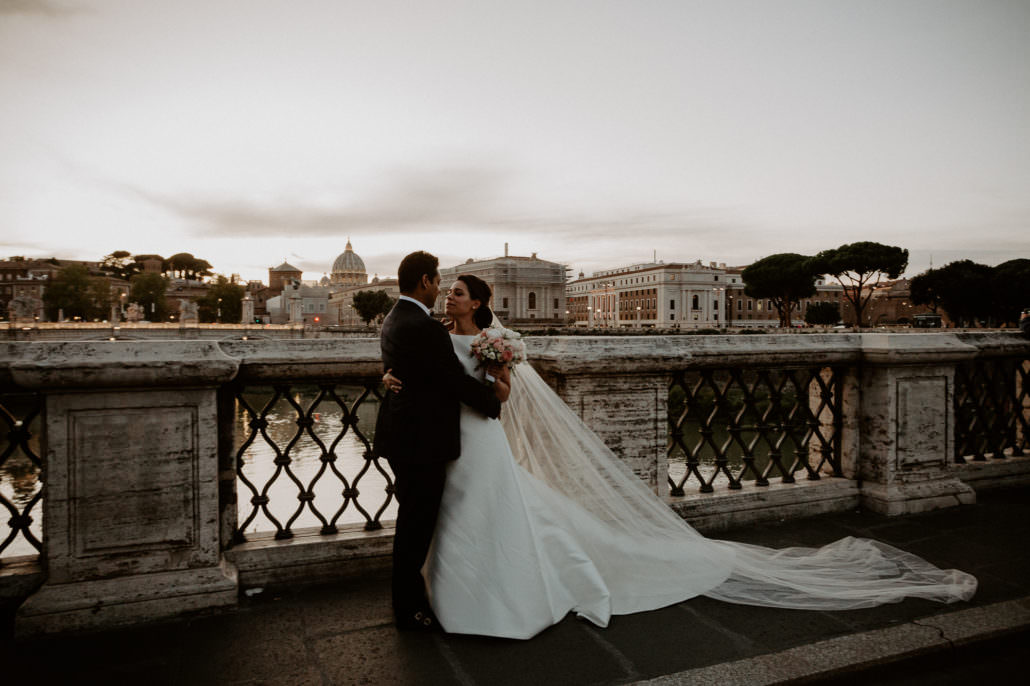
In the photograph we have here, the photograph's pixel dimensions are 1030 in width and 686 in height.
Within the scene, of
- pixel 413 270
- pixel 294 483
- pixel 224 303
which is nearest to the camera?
pixel 413 270

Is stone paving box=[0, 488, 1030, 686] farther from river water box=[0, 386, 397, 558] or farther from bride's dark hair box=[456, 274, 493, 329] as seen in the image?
river water box=[0, 386, 397, 558]

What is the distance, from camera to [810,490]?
357cm

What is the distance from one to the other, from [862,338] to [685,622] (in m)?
2.33

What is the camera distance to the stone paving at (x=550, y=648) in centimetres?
192

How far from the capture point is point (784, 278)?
60688 millimetres

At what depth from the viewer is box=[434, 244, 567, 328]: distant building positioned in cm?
9625

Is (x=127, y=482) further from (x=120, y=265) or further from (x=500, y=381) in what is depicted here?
(x=120, y=265)

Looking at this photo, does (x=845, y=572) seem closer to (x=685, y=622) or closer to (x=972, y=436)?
(x=685, y=622)

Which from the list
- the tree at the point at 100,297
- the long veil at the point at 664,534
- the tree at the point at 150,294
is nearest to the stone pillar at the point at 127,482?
the long veil at the point at 664,534

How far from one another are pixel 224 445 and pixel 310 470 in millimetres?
11692

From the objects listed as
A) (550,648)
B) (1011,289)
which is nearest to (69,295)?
(550,648)

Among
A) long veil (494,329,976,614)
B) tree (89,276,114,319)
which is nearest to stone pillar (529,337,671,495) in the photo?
long veil (494,329,976,614)

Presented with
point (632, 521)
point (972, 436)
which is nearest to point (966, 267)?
point (972, 436)

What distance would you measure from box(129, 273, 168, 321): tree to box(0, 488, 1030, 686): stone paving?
85567 millimetres
